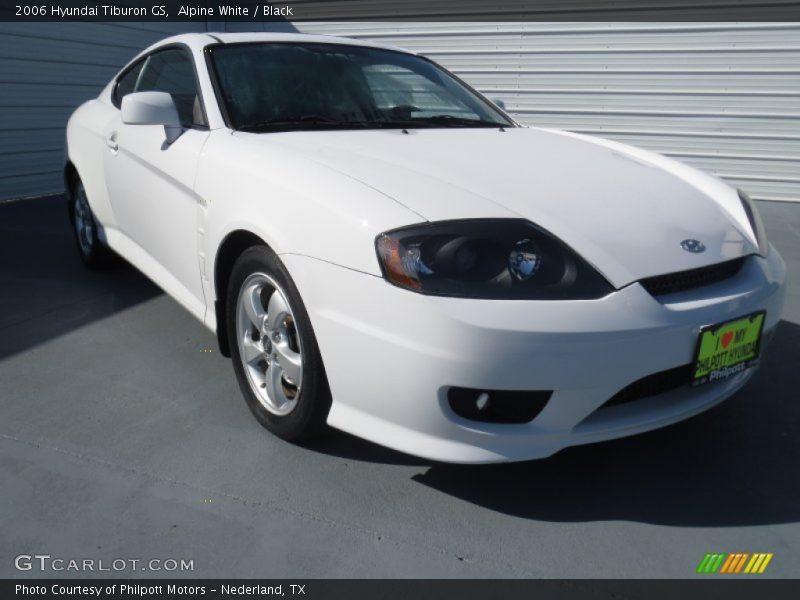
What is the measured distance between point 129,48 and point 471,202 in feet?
25.8

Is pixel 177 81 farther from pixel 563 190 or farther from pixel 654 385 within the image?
pixel 654 385

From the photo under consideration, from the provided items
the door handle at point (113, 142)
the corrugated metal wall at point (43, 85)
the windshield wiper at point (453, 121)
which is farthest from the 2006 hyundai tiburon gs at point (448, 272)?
the corrugated metal wall at point (43, 85)

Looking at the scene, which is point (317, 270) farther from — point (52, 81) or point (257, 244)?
point (52, 81)

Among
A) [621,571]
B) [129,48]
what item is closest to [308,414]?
[621,571]

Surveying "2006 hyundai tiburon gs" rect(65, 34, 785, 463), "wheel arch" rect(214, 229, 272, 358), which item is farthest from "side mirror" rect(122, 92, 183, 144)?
"wheel arch" rect(214, 229, 272, 358)

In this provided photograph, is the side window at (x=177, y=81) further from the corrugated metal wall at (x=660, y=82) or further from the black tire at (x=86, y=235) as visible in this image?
the corrugated metal wall at (x=660, y=82)

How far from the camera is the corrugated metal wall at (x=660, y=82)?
750cm

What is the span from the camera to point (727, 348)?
2.13m

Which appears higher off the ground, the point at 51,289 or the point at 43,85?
the point at 43,85

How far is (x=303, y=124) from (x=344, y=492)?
137 cm

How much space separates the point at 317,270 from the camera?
2.06 meters

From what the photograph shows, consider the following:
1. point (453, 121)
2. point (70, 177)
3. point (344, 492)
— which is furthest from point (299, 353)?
point (70, 177)
